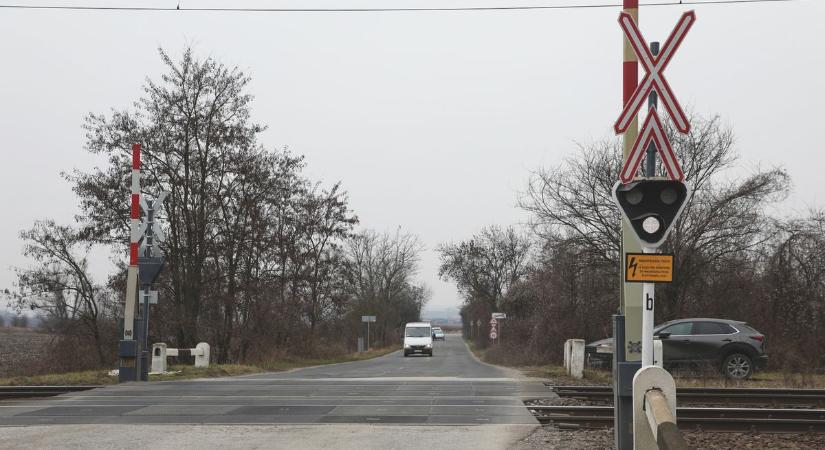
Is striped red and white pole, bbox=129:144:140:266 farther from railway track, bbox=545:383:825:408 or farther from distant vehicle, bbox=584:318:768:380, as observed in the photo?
distant vehicle, bbox=584:318:768:380

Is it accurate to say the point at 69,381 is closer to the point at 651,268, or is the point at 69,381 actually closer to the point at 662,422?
the point at 651,268

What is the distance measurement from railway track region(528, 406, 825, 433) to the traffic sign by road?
491 cm

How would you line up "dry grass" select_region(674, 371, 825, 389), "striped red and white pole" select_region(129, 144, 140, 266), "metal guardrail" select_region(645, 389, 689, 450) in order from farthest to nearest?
"striped red and white pole" select_region(129, 144, 140, 266), "dry grass" select_region(674, 371, 825, 389), "metal guardrail" select_region(645, 389, 689, 450)

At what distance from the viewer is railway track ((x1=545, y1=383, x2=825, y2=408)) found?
531 inches

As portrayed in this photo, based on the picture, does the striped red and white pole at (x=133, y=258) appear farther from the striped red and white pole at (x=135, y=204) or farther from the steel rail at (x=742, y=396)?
the steel rail at (x=742, y=396)

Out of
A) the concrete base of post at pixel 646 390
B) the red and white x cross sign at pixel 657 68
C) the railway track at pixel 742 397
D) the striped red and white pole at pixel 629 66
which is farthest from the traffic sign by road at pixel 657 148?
the railway track at pixel 742 397

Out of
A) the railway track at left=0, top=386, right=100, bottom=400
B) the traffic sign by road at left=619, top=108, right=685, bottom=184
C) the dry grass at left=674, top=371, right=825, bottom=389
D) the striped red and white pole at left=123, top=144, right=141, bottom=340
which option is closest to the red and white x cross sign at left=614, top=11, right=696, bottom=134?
the traffic sign by road at left=619, top=108, right=685, bottom=184

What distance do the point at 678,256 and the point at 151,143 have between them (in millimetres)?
21290

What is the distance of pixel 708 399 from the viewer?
Result: 13.8 m

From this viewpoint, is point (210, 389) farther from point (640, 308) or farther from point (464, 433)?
point (640, 308)

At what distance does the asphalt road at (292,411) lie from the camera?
380 inches

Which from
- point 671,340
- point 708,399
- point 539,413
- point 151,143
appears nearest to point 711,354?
point 671,340

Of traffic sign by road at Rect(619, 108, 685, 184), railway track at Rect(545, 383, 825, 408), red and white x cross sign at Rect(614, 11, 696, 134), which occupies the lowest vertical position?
railway track at Rect(545, 383, 825, 408)

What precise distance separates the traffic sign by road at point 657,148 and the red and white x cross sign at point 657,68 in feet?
0.50
